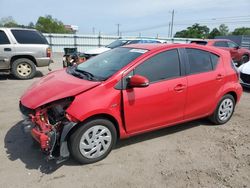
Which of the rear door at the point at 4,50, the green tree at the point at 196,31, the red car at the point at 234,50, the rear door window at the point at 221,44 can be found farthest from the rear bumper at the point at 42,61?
the green tree at the point at 196,31

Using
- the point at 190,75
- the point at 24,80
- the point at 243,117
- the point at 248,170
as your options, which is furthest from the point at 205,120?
the point at 24,80

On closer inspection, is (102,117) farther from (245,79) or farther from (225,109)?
(245,79)

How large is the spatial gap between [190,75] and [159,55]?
0.69 meters

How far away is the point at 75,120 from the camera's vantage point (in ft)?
10.5

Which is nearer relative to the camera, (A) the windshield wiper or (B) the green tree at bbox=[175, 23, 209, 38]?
(A) the windshield wiper

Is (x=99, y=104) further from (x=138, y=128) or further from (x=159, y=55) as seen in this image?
(x=159, y=55)

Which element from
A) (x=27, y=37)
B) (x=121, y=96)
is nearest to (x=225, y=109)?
(x=121, y=96)

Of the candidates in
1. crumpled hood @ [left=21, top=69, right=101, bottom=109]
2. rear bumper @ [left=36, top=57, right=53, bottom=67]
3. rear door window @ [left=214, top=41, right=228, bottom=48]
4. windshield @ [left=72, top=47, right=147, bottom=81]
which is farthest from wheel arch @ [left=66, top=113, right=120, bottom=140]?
rear door window @ [left=214, top=41, right=228, bottom=48]

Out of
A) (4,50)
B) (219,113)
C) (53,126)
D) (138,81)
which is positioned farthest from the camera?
(4,50)

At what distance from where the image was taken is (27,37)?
31.0 ft

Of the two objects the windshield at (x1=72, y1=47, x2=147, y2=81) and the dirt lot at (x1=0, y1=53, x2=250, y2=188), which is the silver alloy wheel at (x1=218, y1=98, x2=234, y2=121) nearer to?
the dirt lot at (x1=0, y1=53, x2=250, y2=188)

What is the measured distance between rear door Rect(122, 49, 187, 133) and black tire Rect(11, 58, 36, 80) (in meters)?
6.88

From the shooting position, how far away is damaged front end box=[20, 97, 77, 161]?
10.5 feet

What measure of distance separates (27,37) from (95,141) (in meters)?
7.35
